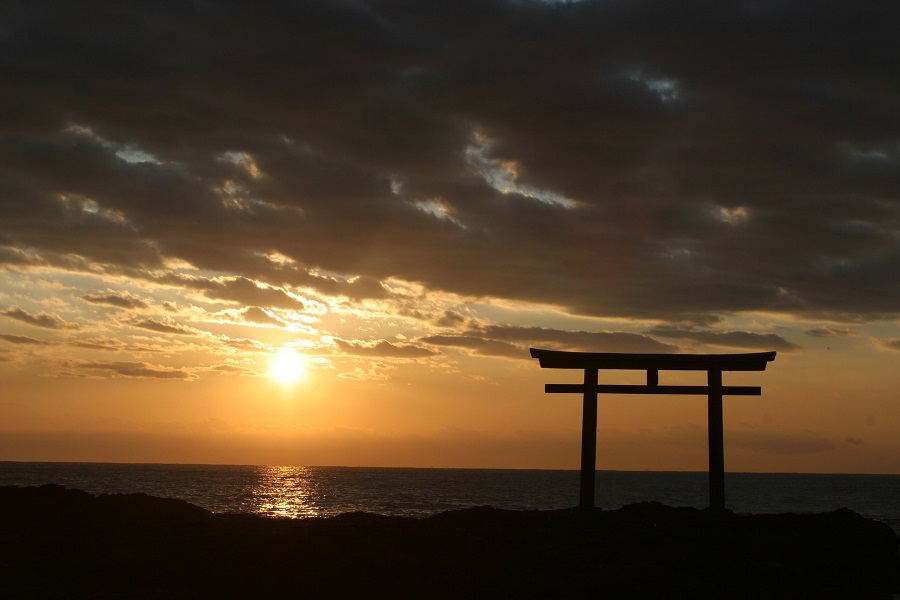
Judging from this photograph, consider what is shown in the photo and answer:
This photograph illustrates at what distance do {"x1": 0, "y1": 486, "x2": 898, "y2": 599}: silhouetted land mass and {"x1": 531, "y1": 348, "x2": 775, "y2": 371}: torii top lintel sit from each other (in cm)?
324

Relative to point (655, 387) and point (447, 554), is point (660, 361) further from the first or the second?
point (447, 554)

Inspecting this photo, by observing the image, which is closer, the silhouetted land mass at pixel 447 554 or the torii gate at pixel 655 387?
the silhouetted land mass at pixel 447 554

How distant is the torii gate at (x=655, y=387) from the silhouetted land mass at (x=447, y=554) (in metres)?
1.33

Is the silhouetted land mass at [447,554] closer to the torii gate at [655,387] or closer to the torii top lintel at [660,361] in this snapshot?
the torii gate at [655,387]

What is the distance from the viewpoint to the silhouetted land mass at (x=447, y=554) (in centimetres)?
1260

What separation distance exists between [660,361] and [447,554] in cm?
756

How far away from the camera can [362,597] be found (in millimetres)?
12266

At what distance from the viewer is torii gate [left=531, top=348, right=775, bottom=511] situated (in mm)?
18953

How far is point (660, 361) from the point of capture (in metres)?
19.2

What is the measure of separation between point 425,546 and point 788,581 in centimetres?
589

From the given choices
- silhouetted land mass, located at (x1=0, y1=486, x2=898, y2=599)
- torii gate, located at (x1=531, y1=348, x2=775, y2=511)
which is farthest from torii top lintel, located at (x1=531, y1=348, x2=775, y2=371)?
silhouetted land mass, located at (x1=0, y1=486, x2=898, y2=599)

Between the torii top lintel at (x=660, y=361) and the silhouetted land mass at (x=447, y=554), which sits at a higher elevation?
the torii top lintel at (x=660, y=361)

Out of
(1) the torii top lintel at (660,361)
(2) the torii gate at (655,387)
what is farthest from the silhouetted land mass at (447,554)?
(1) the torii top lintel at (660,361)

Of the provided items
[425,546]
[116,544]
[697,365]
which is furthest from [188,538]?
[697,365]
